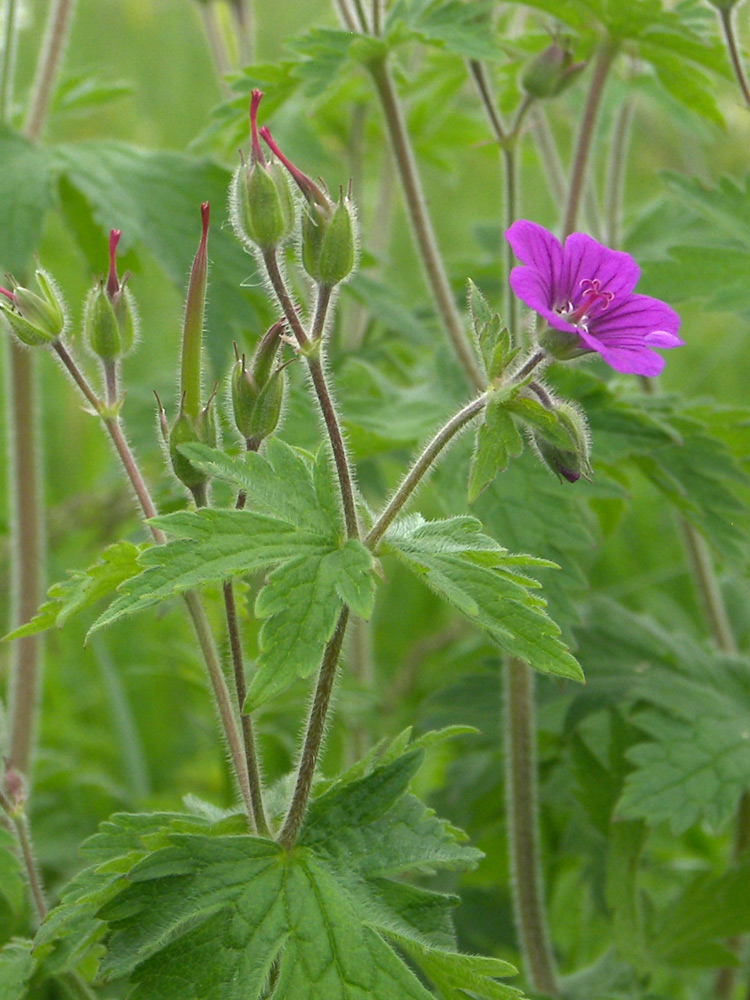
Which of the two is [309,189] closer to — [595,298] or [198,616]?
[595,298]

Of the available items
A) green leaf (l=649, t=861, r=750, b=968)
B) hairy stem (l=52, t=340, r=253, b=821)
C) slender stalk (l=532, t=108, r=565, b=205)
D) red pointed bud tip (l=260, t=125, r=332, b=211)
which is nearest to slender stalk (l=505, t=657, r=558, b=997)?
green leaf (l=649, t=861, r=750, b=968)

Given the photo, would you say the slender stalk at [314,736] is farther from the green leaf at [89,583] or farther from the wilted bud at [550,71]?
the wilted bud at [550,71]

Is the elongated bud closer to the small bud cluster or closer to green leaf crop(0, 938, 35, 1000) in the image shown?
the small bud cluster

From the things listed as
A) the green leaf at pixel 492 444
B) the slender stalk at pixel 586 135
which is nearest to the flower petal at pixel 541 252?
the green leaf at pixel 492 444

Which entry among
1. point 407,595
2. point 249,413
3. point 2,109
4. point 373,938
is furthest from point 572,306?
point 407,595

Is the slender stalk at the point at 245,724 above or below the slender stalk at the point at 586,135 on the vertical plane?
below
